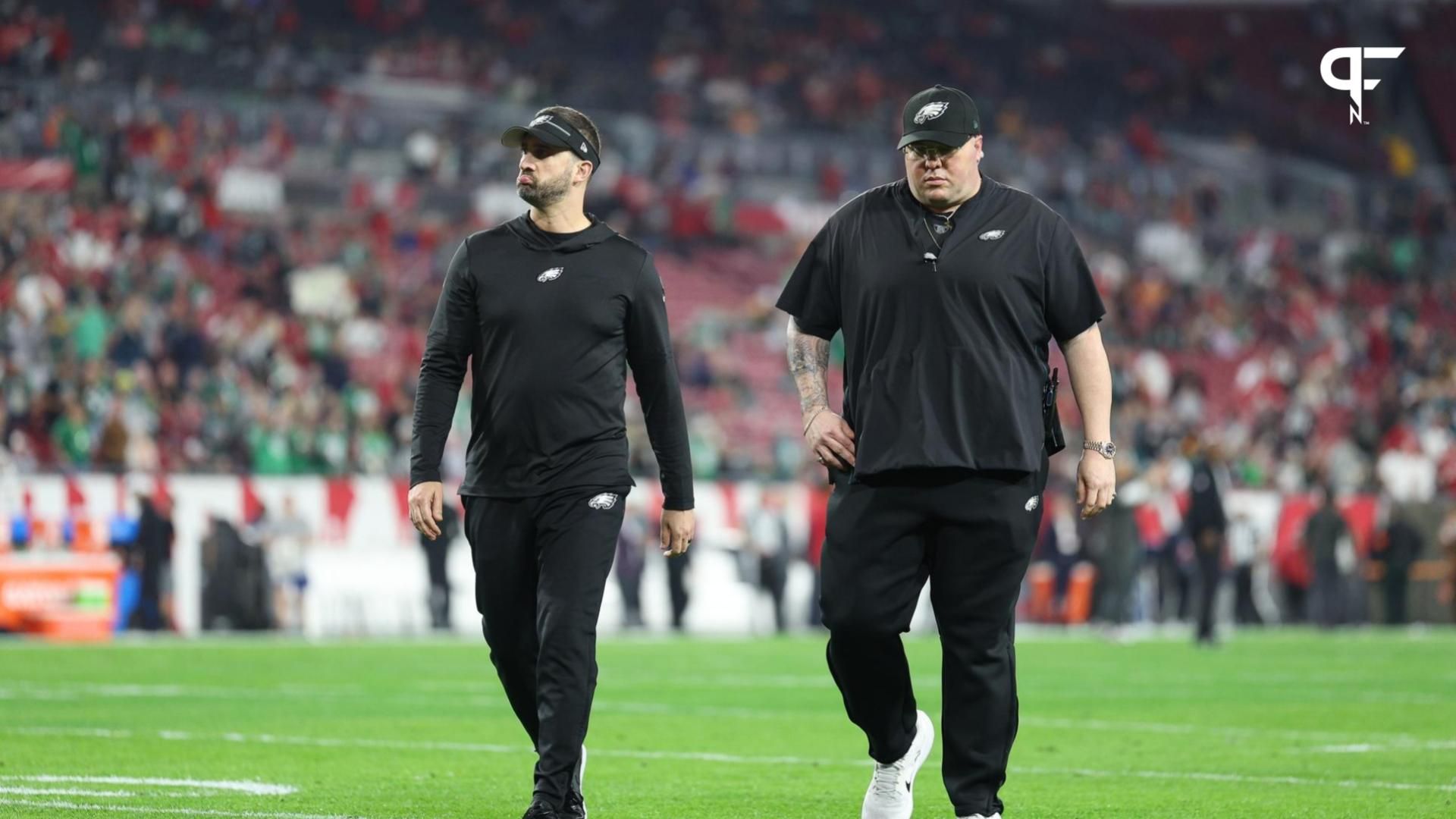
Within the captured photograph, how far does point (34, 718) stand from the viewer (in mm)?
13000

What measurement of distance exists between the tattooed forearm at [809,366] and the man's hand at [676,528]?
628 mm

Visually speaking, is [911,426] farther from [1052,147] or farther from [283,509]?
[1052,147]

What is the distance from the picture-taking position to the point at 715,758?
35.8 ft

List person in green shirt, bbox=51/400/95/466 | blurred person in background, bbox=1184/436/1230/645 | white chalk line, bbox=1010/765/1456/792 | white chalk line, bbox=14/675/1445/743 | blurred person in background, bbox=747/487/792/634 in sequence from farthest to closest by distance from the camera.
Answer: blurred person in background, bbox=747/487/792/634 < person in green shirt, bbox=51/400/95/466 < blurred person in background, bbox=1184/436/1230/645 < white chalk line, bbox=14/675/1445/743 < white chalk line, bbox=1010/765/1456/792

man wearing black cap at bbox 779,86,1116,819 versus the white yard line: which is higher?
man wearing black cap at bbox 779,86,1116,819

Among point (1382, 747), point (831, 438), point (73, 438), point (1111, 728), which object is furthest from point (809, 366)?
point (73, 438)

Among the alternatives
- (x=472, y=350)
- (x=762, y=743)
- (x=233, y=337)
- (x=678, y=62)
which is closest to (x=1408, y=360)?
(x=678, y=62)

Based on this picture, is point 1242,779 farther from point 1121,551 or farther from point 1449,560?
point 1449,560

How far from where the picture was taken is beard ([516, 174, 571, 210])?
755 cm

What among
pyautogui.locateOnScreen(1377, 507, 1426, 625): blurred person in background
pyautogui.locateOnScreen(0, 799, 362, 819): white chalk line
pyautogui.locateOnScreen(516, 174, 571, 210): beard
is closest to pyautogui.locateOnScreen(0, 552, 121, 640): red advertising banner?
pyautogui.locateOnScreen(0, 799, 362, 819): white chalk line

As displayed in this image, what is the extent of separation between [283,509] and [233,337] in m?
2.94

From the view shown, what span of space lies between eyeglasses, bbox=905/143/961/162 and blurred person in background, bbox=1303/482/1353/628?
25200 millimetres

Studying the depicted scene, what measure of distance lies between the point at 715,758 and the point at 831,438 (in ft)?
13.1

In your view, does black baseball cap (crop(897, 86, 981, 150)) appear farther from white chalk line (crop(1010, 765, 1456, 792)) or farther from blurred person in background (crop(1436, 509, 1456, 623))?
blurred person in background (crop(1436, 509, 1456, 623))
